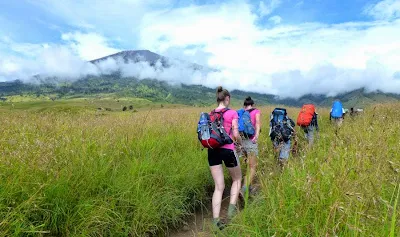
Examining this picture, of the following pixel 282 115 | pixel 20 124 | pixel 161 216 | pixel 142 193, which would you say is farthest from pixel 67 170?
pixel 282 115

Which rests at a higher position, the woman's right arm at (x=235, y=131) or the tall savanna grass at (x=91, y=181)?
the woman's right arm at (x=235, y=131)

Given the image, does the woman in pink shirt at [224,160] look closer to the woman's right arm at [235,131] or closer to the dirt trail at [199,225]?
the woman's right arm at [235,131]

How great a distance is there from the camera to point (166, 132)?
347 inches

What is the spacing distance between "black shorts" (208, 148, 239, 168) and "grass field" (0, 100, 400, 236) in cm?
64

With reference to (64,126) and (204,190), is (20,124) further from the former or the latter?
(204,190)

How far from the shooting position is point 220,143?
5.28 metres

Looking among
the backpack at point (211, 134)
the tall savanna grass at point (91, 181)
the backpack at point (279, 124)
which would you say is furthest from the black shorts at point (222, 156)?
the backpack at point (279, 124)

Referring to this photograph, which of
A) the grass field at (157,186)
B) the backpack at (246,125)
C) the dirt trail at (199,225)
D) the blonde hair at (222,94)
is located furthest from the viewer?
the backpack at (246,125)

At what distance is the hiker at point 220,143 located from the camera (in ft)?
17.3

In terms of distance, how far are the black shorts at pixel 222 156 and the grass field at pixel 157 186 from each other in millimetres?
640

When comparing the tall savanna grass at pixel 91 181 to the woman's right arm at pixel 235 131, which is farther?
the woman's right arm at pixel 235 131

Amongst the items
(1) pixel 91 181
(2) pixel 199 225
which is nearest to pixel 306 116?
(2) pixel 199 225

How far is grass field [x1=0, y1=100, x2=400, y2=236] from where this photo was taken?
2953 millimetres

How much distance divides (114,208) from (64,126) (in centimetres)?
334
